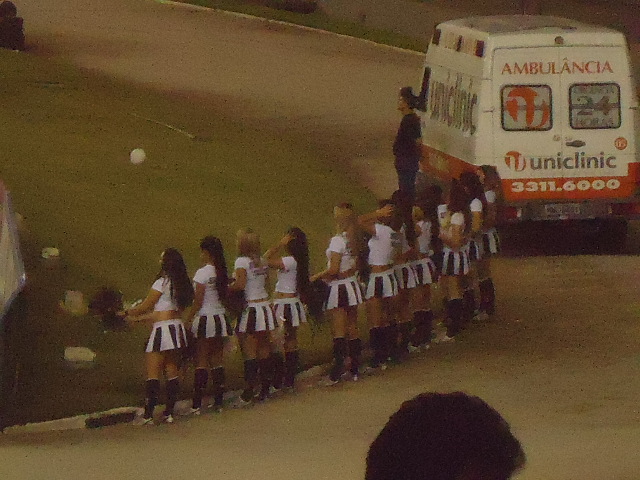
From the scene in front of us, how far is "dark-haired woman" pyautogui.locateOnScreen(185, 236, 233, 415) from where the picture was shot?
10352mm

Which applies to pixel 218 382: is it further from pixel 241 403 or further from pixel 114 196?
Answer: pixel 114 196

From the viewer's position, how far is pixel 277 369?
1116cm

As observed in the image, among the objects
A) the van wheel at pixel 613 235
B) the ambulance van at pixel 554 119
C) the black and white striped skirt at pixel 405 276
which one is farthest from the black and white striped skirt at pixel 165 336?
the van wheel at pixel 613 235

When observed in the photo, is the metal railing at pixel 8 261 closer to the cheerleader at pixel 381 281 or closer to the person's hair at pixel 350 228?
the person's hair at pixel 350 228

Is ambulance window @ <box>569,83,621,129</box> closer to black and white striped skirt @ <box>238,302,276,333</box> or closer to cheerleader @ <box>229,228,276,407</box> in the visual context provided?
cheerleader @ <box>229,228,276,407</box>

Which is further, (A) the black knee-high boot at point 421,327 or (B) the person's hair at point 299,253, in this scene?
(A) the black knee-high boot at point 421,327

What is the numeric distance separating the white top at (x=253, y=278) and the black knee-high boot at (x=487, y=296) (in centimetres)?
343

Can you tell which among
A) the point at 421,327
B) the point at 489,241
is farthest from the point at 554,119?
the point at 421,327

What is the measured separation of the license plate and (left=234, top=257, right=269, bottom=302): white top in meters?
5.91

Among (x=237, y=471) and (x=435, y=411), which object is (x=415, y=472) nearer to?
(x=435, y=411)

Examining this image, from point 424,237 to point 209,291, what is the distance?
2766 millimetres

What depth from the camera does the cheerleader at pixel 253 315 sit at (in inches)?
418

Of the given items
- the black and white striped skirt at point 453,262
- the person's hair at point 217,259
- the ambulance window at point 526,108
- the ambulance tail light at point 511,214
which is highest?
the ambulance window at point 526,108

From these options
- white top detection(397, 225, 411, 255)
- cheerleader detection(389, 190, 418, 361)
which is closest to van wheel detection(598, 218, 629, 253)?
cheerleader detection(389, 190, 418, 361)
